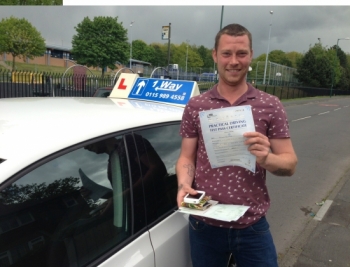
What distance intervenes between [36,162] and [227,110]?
84 cm

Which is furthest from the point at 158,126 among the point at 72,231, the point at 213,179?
the point at 72,231

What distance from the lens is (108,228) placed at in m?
1.56

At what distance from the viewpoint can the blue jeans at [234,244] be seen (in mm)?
1783

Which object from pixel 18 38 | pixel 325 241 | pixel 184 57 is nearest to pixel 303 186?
pixel 325 241

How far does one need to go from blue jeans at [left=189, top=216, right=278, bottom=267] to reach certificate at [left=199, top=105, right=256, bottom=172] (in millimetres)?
348

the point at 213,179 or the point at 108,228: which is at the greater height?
the point at 213,179

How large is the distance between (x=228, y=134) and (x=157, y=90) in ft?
5.31

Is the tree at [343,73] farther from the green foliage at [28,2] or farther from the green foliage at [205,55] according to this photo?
the green foliage at [28,2]

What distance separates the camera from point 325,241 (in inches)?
157

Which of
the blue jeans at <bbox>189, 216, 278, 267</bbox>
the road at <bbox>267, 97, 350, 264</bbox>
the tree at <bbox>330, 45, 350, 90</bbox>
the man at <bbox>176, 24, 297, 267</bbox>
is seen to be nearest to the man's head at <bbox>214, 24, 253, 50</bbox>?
the man at <bbox>176, 24, 297, 267</bbox>

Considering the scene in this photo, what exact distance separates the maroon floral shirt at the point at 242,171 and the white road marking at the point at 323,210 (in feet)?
10.7

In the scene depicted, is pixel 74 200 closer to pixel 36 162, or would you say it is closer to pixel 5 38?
pixel 36 162

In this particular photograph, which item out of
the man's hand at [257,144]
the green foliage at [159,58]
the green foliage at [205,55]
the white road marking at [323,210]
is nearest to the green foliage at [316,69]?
the green foliage at [159,58]

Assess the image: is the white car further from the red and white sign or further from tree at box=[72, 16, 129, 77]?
tree at box=[72, 16, 129, 77]
